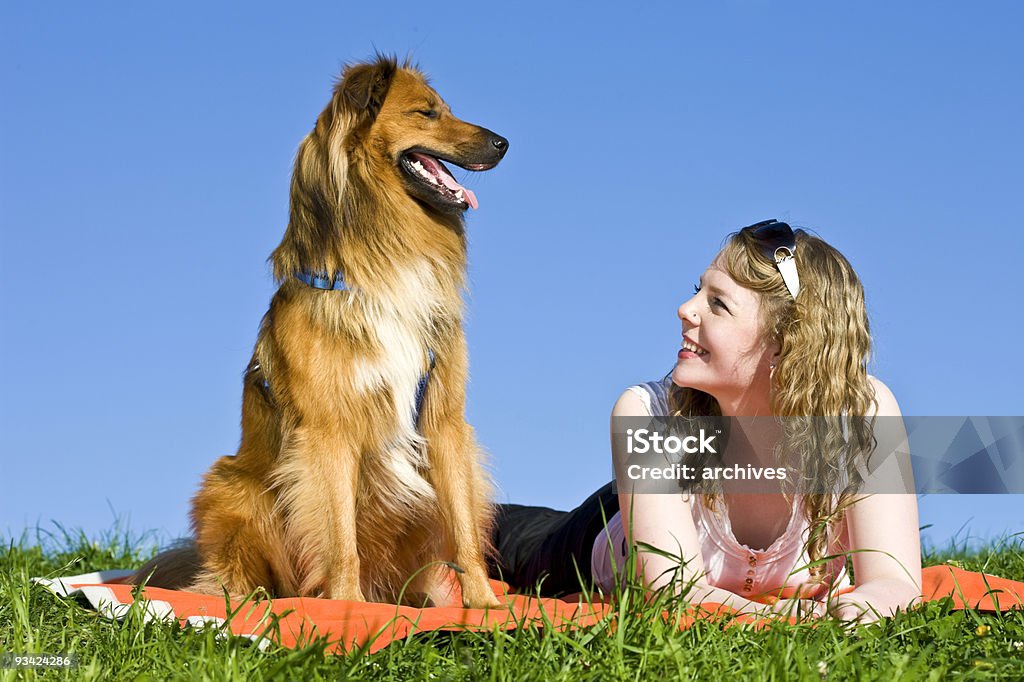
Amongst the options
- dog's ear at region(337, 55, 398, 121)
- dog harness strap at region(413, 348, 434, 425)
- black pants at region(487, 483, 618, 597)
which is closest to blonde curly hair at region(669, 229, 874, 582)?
black pants at region(487, 483, 618, 597)

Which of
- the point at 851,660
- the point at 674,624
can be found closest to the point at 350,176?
the point at 674,624

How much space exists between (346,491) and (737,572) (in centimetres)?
167

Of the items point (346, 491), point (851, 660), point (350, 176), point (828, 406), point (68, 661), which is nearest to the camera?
point (851, 660)

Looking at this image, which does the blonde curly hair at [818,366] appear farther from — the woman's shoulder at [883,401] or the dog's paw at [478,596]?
the dog's paw at [478,596]

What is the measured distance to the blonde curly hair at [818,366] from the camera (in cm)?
399

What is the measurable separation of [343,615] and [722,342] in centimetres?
178

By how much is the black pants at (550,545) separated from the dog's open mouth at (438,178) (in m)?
1.57

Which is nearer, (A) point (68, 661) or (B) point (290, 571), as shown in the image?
(A) point (68, 661)

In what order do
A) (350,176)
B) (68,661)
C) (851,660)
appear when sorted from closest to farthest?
(851,660), (68,661), (350,176)

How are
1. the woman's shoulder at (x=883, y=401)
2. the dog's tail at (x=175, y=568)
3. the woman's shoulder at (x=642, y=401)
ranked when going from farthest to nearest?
the dog's tail at (x=175, y=568), the woman's shoulder at (x=642, y=401), the woman's shoulder at (x=883, y=401)

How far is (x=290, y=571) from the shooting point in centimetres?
460

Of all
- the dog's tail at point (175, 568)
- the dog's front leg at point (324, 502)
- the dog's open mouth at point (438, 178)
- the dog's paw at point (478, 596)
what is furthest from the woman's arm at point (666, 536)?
the dog's tail at point (175, 568)

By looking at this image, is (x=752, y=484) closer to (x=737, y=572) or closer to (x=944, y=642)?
(x=737, y=572)

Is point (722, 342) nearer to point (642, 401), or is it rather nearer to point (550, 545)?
point (642, 401)
